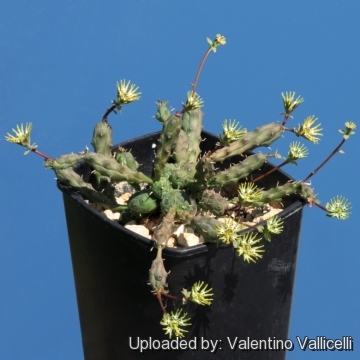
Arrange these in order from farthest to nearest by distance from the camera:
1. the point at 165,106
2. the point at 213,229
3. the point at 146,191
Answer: the point at 165,106
the point at 146,191
the point at 213,229

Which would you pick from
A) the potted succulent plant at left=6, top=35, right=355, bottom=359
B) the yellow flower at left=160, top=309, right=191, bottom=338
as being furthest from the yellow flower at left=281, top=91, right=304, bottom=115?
the yellow flower at left=160, top=309, right=191, bottom=338

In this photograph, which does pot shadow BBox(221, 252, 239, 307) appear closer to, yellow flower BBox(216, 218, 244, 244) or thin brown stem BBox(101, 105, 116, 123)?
yellow flower BBox(216, 218, 244, 244)

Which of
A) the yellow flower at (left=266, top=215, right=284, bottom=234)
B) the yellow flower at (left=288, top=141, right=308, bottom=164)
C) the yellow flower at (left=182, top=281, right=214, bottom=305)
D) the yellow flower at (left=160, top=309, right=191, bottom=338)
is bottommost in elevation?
the yellow flower at (left=160, top=309, right=191, bottom=338)

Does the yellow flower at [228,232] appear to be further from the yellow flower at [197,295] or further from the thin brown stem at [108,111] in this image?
the thin brown stem at [108,111]

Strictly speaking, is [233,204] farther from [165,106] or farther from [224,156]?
[165,106]

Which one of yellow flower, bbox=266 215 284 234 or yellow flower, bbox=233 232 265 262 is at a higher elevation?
yellow flower, bbox=266 215 284 234

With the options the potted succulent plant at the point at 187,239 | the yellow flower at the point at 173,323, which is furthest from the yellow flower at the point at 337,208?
the yellow flower at the point at 173,323

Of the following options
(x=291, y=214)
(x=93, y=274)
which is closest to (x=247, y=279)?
(x=291, y=214)

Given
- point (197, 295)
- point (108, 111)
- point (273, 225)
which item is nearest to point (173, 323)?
point (197, 295)
